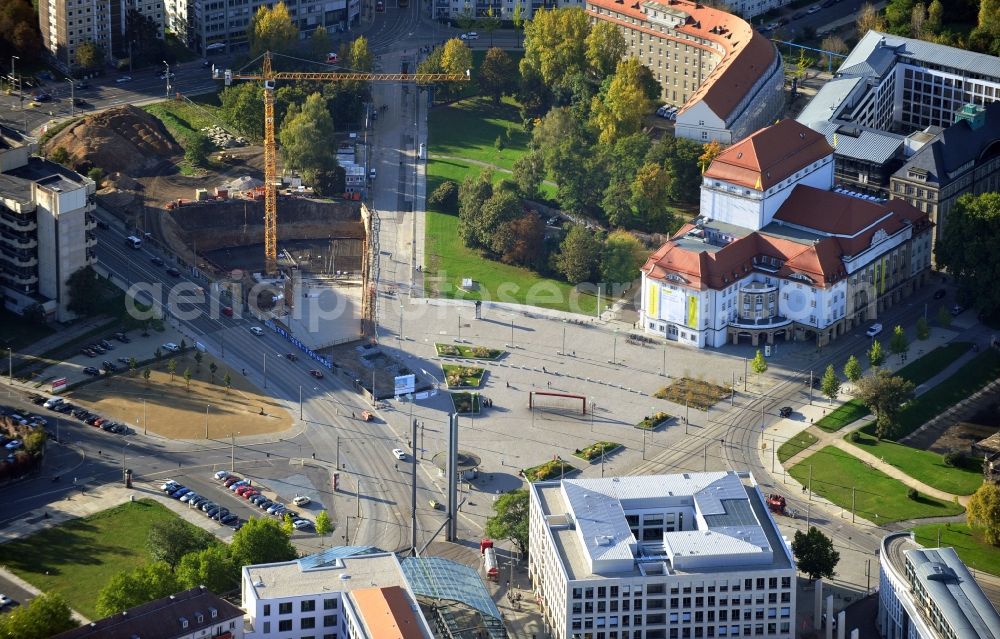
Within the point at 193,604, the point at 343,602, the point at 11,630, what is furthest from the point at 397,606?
the point at 11,630

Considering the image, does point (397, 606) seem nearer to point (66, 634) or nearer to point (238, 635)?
point (238, 635)

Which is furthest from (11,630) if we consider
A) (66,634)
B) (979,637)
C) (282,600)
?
(979,637)

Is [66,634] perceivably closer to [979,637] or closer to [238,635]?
[238,635]

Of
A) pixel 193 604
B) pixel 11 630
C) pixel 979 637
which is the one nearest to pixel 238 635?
pixel 193 604

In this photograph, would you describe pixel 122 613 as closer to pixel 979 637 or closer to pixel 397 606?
pixel 397 606

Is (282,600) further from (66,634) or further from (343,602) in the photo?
(66,634)
